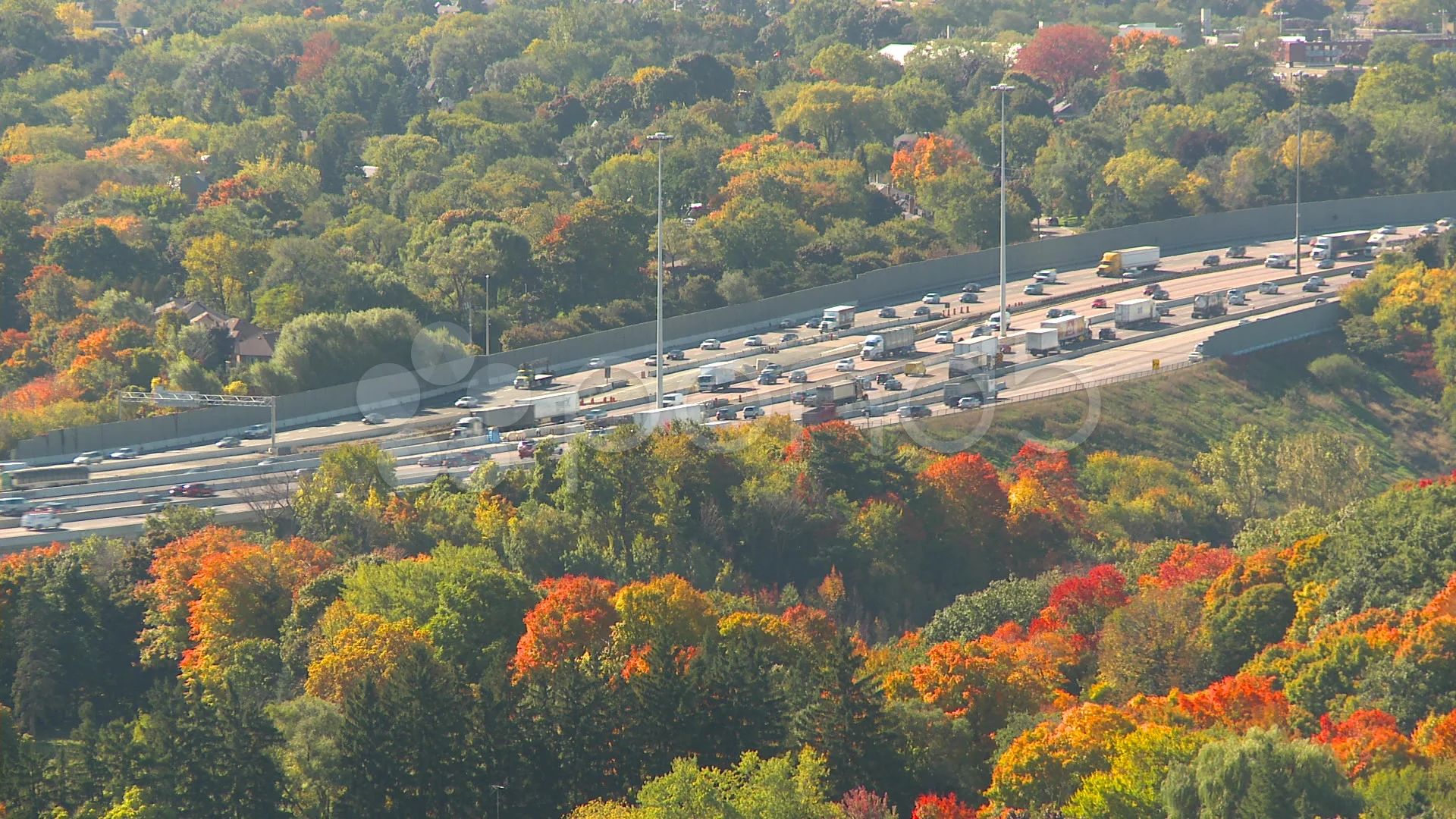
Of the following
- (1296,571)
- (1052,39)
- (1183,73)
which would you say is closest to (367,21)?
(1052,39)

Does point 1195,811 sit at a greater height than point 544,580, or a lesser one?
greater

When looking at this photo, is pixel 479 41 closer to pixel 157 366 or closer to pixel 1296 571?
pixel 157 366

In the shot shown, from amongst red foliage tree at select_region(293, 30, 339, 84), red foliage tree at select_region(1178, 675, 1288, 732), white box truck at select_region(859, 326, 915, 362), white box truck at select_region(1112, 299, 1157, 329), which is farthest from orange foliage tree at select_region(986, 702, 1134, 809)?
red foliage tree at select_region(293, 30, 339, 84)

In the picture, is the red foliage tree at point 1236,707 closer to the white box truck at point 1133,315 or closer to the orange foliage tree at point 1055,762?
the orange foliage tree at point 1055,762

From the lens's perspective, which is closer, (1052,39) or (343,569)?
(343,569)

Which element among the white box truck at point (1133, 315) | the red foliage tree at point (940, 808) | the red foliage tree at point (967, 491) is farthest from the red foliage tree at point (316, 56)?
the red foliage tree at point (940, 808)

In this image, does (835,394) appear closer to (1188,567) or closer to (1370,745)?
(1188,567)

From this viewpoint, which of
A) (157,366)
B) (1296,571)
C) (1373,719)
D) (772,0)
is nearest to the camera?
(1373,719)
